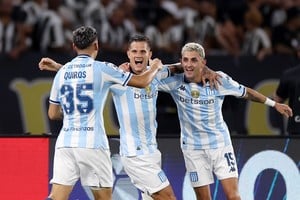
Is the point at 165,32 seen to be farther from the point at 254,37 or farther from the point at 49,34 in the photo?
the point at 49,34

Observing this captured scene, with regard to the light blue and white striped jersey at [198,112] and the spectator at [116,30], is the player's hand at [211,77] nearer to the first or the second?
the light blue and white striped jersey at [198,112]

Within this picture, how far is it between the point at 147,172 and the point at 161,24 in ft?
18.8

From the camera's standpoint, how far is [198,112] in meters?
10.4

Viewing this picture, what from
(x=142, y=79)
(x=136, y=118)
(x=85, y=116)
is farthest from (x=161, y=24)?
(x=85, y=116)

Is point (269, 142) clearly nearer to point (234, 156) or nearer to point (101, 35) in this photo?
point (234, 156)

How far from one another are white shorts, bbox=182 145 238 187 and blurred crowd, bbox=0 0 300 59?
430cm

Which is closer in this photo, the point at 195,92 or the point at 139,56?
the point at 139,56

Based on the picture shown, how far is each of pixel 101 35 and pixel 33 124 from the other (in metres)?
1.52

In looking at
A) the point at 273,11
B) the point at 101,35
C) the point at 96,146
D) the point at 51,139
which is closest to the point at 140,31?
the point at 101,35

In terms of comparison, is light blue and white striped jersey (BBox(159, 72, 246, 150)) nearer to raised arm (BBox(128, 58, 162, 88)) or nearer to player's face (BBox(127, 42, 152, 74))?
player's face (BBox(127, 42, 152, 74))

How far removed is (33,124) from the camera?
47.9 ft

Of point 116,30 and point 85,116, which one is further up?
point 116,30

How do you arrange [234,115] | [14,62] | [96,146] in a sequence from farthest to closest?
[14,62], [234,115], [96,146]

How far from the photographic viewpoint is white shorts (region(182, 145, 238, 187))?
10391 millimetres
